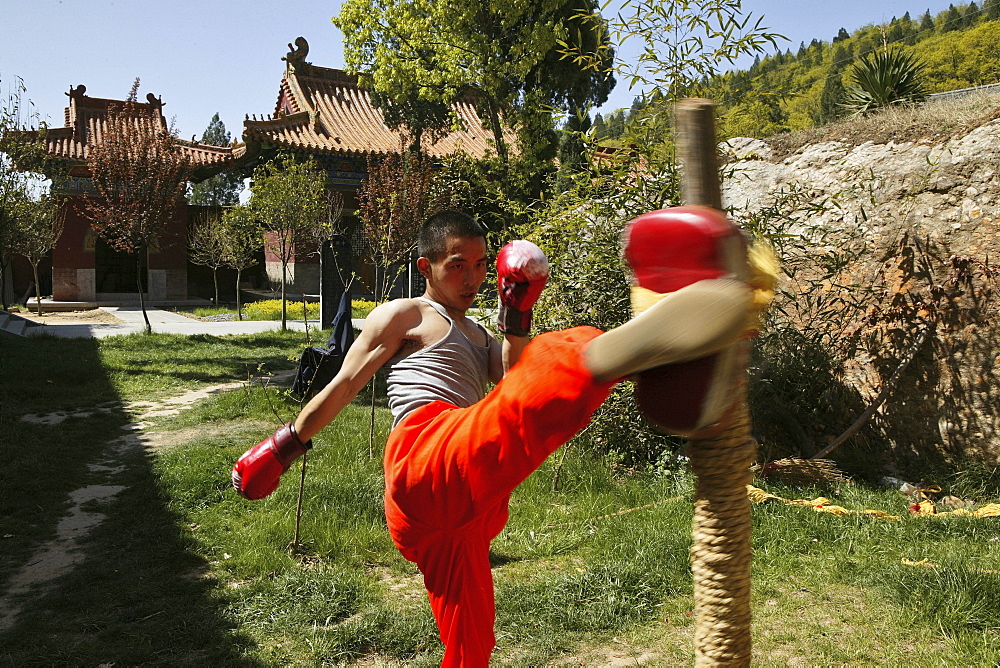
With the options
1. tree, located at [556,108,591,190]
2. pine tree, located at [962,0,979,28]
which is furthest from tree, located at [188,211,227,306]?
pine tree, located at [962,0,979,28]

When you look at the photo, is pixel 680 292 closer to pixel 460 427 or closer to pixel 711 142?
pixel 711 142

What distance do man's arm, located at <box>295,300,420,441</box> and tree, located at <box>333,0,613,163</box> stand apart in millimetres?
9605

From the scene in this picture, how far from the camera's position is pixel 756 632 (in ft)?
9.93

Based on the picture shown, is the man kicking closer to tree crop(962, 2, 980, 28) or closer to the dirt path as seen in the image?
the dirt path

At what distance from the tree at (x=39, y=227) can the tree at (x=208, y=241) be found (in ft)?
10.7

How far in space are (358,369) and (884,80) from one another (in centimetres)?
993

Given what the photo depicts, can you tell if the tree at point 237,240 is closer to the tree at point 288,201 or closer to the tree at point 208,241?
the tree at point 208,241

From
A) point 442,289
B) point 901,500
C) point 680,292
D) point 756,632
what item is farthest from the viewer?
point 901,500

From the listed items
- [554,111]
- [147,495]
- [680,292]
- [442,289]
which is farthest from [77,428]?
[680,292]

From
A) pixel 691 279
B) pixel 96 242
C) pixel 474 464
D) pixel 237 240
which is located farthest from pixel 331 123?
pixel 691 279

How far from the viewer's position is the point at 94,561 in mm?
3971

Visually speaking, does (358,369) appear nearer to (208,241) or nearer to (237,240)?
(237,240)

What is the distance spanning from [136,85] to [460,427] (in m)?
17.0

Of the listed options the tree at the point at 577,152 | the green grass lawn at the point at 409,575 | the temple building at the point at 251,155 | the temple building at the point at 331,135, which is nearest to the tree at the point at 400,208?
the tree at the point at 577,152
